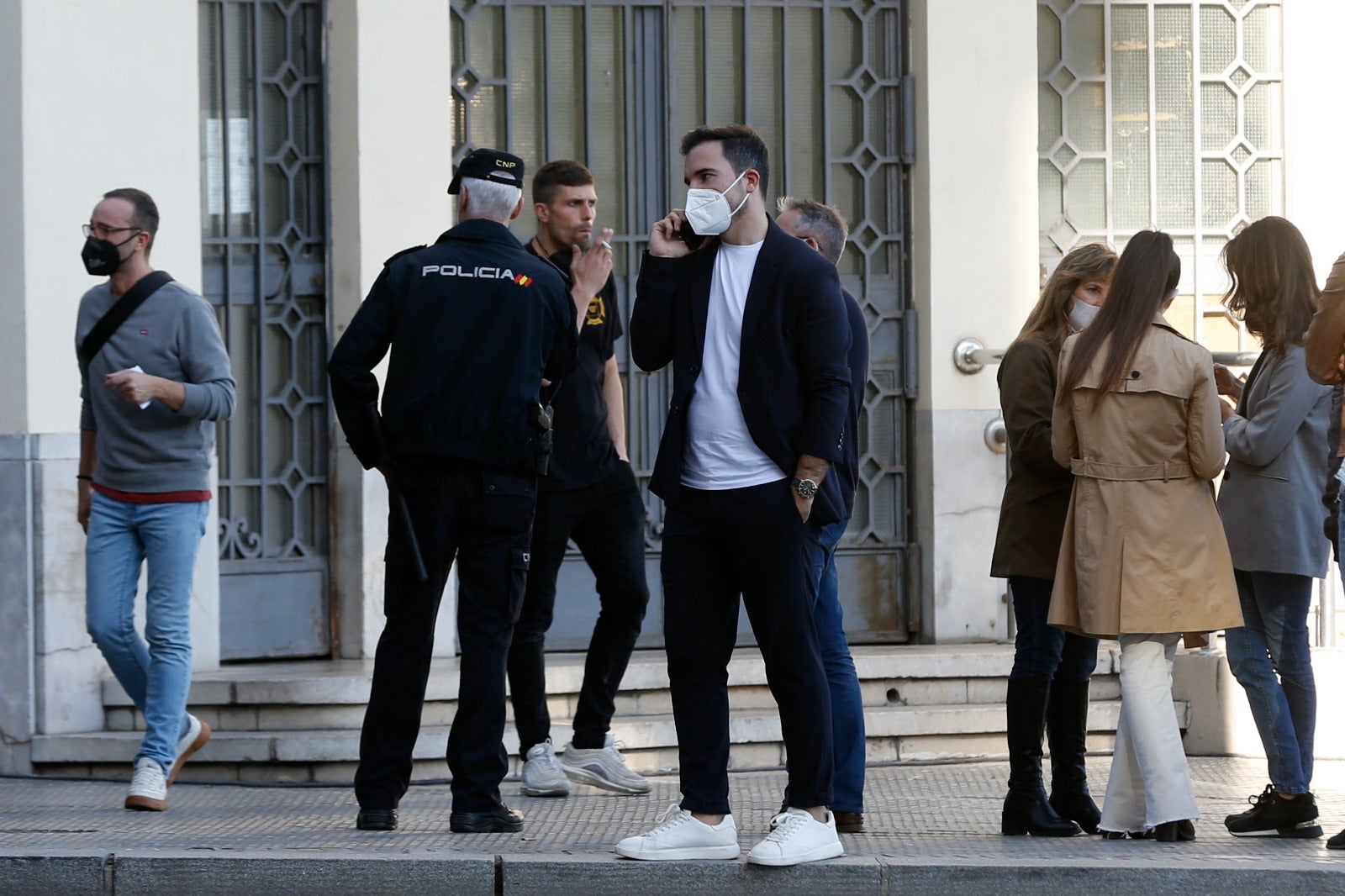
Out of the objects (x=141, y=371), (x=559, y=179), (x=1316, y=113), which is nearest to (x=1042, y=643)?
(x=559, y=179)

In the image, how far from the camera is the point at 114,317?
6.21 metres

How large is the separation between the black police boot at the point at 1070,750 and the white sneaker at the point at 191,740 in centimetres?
294

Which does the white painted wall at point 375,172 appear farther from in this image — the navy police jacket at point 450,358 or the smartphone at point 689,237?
the smartphone at point 689,237

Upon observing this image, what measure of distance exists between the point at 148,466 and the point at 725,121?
3.40 meters

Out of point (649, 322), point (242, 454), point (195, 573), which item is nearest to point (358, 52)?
point (242, 454)

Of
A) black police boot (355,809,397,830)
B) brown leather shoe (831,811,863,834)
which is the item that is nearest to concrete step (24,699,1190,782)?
black police boot (355,809,397,830)

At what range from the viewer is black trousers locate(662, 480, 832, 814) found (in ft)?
16.5

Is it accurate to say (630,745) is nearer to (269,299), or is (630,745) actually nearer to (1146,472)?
(269,299)

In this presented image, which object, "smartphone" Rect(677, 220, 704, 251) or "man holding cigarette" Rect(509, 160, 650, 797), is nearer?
"smartphone" Rect(677, 220, 704, 251)

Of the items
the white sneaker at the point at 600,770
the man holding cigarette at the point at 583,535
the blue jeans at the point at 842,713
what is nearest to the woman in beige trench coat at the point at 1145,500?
the blue jeans at the point at 842,713

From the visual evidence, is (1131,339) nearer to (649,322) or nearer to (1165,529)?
(1165,529)

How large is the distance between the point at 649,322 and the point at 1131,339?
4.56 ft

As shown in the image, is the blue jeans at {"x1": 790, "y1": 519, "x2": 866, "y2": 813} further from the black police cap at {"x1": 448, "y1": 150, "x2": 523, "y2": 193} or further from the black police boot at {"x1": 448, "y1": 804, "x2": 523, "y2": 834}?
the black police cap at {"x1": 448, "y1": 150, "x2": 523, "y2": 193}

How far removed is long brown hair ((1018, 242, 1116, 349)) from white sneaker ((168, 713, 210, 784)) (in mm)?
3157
